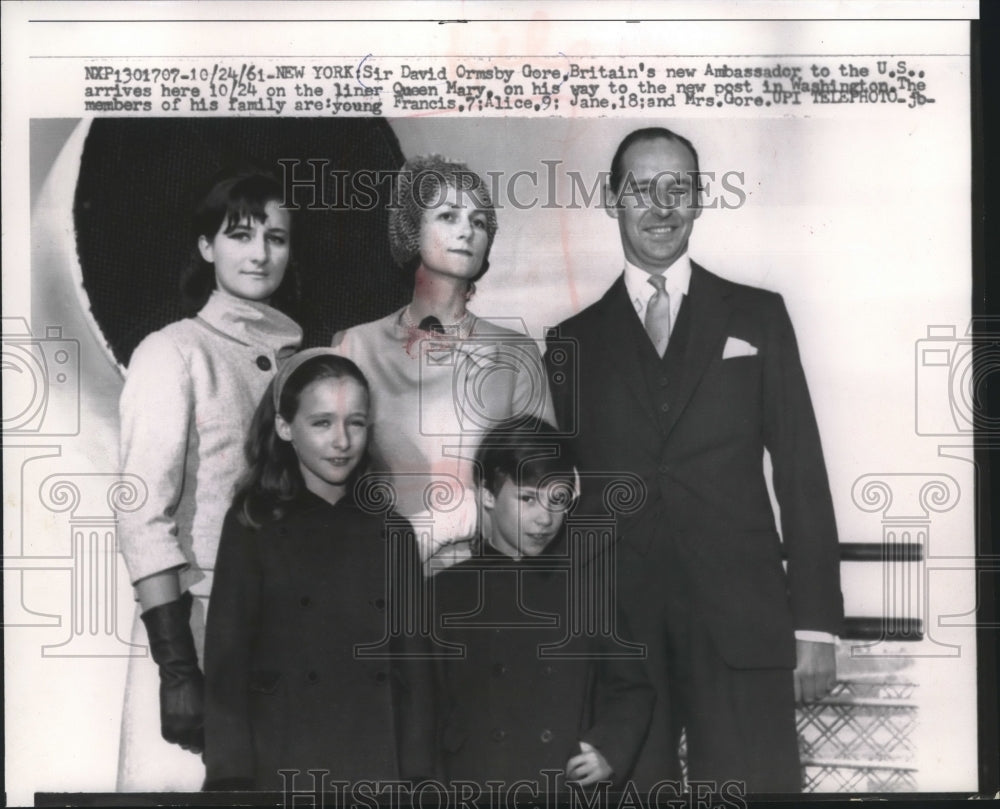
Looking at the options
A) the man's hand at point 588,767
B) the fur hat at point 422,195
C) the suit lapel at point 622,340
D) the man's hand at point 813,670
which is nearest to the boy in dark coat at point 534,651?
the man's hand at point 588,767

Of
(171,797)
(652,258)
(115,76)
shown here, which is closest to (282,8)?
(115,76)

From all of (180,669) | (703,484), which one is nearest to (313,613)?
(180,669)

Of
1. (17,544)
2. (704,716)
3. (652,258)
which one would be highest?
(652,258)

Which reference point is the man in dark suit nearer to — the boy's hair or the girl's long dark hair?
the boy's hair

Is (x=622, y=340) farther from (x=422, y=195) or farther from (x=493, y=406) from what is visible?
(x=422, y=195)

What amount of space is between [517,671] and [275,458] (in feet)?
2.02

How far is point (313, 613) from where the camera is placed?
2.29 meters

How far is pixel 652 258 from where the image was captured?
237cm

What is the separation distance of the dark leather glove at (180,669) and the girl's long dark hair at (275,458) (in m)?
0.22

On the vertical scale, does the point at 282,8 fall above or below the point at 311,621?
above

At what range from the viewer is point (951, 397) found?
7.86ft

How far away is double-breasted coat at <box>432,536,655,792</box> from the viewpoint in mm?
2309

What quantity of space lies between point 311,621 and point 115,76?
113cm

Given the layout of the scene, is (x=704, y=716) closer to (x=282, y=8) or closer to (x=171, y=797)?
(x=171, y=797)
